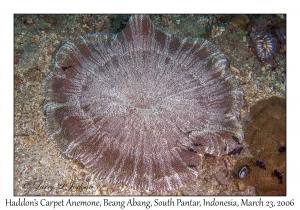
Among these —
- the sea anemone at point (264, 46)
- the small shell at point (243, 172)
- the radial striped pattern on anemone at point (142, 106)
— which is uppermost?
the sea anemone at point (264, 46)

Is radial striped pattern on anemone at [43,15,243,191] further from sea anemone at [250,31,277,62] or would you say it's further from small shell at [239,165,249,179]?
sea anemone at [250,31,277,62]

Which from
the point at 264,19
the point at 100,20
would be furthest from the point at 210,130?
the point at 100,20

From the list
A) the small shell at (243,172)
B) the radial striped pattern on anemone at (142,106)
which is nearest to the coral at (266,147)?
the small shell at (243,172)

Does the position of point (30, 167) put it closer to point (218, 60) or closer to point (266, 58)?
point (218, 60)

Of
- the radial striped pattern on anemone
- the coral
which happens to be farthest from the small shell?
the radial striped pattern on anemone

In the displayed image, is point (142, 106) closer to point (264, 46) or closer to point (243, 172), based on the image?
point (243, 172)

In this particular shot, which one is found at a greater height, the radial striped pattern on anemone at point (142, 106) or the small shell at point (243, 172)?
the radial striped pattern on anemone at point (142, 106)

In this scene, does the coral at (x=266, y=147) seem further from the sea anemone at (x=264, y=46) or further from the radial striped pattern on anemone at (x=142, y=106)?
the sea anemone at (x=264, y=46)
